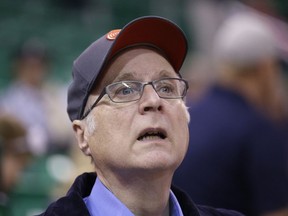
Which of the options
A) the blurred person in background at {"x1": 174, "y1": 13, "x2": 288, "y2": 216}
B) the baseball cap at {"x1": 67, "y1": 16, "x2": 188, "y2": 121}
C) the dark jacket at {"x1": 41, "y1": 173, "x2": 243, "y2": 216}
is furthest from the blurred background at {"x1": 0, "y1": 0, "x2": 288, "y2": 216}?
the baseball cap at {"x1": 67, "y1": 16, "x2": 188, "y2": 121}

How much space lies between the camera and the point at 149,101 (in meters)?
2.84

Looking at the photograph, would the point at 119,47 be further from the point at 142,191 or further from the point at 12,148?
the point at 12,148

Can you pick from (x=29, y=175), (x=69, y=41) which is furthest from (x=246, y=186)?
(x=69, y=41)

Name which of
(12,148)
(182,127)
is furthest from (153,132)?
(12,148)

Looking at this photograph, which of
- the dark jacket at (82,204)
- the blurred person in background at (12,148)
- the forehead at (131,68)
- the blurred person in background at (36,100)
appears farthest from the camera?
the blurred person in background at (36,100)

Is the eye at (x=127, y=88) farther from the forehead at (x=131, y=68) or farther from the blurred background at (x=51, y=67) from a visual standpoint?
the blurred background at (x=51, y=67)

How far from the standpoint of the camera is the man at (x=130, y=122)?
2.82 metres

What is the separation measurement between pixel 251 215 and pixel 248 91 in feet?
1.90

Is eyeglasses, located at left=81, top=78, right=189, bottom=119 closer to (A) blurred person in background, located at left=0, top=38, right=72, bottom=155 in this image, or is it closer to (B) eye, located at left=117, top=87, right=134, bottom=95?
(B) eye, located at left=117, top=87, right=134, bottom=95

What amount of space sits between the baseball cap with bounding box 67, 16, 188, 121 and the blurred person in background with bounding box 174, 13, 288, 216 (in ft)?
3.92

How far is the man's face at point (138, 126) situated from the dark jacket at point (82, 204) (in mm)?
79

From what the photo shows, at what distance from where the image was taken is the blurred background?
5480mm

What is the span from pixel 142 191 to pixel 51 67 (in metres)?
7.39

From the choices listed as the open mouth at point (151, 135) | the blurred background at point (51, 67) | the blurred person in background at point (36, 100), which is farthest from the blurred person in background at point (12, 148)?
the blurred person in background at point (36, 100)
